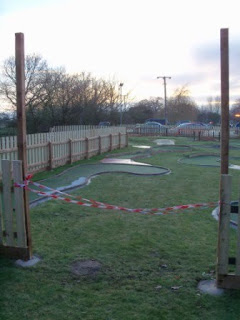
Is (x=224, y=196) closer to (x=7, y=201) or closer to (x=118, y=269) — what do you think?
(x=118, y=269)

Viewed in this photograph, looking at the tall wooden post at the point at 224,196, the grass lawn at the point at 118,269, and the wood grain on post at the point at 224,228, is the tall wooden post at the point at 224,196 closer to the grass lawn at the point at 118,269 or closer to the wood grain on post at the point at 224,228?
the wood grain on post at the point at 224,228

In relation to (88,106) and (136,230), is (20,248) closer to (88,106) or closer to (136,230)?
(136,230)

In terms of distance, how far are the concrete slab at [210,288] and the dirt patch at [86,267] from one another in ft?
3.92

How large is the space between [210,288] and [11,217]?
2.47 m

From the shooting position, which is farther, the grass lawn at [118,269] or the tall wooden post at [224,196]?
the tall wooden post at [224,196]

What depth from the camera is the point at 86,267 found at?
4.21 m

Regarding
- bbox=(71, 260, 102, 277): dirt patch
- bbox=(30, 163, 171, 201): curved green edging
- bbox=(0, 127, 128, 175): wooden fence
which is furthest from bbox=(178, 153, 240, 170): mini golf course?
bbox=(71, 260, 102, 277): dirt patch

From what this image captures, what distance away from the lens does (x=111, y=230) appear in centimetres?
570

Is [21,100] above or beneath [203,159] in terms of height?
above

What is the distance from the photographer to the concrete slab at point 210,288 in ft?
11.7

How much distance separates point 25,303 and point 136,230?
8.75ft

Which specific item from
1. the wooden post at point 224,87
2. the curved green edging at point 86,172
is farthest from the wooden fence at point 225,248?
the curved green edging at point 86,172

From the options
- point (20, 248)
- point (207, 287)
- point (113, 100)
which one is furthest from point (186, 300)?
point (113, 100)

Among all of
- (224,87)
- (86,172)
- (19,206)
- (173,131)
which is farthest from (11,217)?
(173,131)
